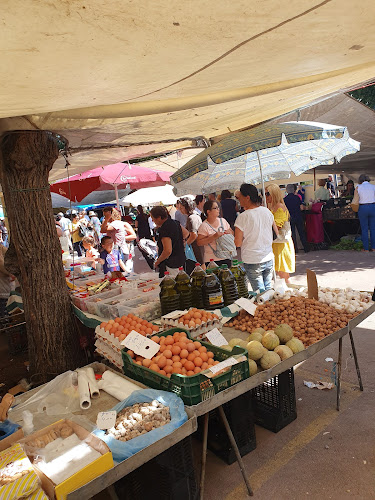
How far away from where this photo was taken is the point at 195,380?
8.13ft

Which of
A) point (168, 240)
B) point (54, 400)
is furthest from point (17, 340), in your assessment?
point (54, 400)

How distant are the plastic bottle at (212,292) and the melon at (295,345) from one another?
3.45ft

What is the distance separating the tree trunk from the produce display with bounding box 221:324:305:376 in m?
2.31

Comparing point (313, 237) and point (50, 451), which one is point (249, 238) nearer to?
point (50, 451)

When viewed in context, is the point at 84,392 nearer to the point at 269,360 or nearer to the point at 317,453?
the point at 269,360

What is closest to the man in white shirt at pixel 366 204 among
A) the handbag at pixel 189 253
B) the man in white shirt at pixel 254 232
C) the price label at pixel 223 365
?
the handbag at pixel 189 253

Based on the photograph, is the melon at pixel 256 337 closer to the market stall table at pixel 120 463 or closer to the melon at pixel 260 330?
the melon at pixel 260 330

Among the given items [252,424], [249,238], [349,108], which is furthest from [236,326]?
[349,108]

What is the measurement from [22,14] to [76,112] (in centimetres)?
236

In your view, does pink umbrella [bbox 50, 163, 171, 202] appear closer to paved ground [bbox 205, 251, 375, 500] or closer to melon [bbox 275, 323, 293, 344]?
paved ground [bbox 205, 251, 375, 500]

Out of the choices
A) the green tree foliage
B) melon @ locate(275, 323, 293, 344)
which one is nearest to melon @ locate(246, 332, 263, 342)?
melon @ locate(275, 323, 293, 344)

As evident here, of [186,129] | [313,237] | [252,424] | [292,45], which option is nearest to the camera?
[292,45]

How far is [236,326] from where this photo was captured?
12.3 feet

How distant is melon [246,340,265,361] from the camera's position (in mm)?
2955
